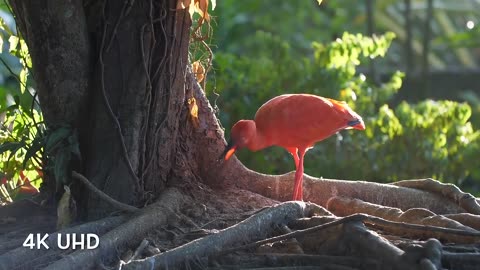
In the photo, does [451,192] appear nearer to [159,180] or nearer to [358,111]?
[159,180]

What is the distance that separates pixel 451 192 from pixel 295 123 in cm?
109

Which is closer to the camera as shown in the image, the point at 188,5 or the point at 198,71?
the point at 188,5

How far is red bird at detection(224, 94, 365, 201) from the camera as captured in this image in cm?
623

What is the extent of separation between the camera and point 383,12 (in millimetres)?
21500

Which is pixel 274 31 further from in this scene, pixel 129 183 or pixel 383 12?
pixel 129 183

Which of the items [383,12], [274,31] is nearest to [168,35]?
[274,31]

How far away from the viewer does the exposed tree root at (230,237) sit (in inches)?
184

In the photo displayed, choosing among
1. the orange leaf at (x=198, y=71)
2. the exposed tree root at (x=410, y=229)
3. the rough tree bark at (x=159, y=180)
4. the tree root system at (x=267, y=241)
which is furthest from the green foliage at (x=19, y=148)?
the exposed tree root at (x=410, y=229)

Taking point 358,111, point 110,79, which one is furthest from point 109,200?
point 358,111

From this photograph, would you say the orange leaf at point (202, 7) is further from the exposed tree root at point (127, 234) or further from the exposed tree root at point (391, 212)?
the exposed tree root at point (391, 212)

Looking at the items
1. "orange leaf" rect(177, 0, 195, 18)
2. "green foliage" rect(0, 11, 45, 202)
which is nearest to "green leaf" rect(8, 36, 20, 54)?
"green foliage" rect(0, 11, 45, 202)

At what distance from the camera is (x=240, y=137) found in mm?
6109

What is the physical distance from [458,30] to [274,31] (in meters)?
6.84

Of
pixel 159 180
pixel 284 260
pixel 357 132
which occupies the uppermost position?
pixel 357 132
